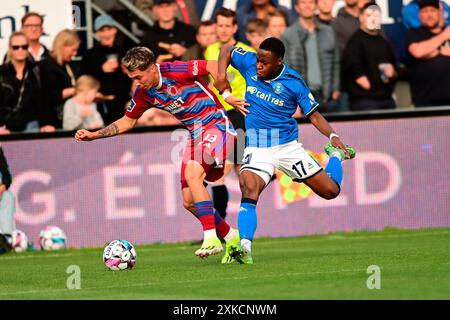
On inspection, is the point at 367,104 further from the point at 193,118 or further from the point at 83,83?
the point at 193,118

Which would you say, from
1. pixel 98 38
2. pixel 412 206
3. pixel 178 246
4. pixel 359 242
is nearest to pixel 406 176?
pixel 412 206

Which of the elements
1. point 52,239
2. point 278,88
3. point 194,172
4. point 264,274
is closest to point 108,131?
point 194,172

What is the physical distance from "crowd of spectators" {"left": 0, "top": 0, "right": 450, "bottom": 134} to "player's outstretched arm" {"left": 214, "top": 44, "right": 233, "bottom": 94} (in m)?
5.05

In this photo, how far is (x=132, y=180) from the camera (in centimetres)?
1861

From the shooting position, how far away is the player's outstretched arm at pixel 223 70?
1313 centimetres

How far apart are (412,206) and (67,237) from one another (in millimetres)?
5482

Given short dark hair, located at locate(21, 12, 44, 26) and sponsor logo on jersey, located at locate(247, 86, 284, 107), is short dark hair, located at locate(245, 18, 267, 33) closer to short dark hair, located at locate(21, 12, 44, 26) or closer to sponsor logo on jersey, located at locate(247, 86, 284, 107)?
short dark hair, located at locate(21, 12, 44, 26)

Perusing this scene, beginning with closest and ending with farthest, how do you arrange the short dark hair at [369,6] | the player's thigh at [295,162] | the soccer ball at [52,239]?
1. the player's thigh at [295,162]
2. the soccer ball at [52,239]
3. the short dark hair at [369,6]

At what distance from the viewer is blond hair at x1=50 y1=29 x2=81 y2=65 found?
61.8 ft

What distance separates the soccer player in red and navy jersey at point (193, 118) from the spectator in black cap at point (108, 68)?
202 inches

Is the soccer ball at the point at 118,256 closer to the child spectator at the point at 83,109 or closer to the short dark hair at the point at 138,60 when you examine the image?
the short dark hair at the point at 138,60

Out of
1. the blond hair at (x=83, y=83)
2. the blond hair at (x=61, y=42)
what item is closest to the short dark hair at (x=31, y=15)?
the blond hair at (x=61, y=42)

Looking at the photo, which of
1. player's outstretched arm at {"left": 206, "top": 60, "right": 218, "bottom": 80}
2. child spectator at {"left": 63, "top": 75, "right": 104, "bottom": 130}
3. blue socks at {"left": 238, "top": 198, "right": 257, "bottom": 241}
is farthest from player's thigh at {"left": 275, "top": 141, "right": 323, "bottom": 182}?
child spectator at {"left": 63, "top": 75, "right": 104, "bottom": 130}

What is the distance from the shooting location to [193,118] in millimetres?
13953
